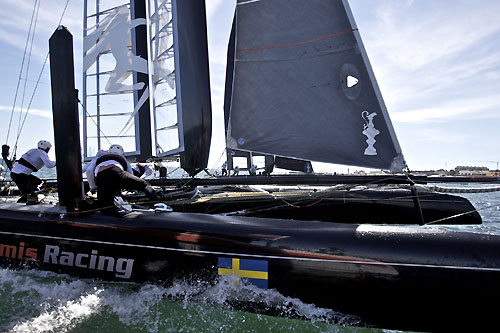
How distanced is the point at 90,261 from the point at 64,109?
169 centimetres

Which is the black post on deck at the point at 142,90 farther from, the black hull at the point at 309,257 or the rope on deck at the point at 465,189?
the rope on deck at the point at 465,189

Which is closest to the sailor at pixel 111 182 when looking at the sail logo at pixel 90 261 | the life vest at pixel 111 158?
the life vest at pixel 111 158

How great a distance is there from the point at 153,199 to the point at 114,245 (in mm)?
607

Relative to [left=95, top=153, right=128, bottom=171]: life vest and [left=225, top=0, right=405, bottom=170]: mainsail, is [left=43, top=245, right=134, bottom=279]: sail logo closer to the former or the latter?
[left=95, top=153, right=128, bottom=171]: life vest

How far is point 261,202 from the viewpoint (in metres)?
5.44

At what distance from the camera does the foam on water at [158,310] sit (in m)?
2.71

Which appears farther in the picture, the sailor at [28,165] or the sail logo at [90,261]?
the sailor at [28,165]

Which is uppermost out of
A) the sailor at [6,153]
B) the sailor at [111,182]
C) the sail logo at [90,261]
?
the sailor at [6,153]

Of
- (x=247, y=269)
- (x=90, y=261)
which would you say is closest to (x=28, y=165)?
(x=90, y=261)

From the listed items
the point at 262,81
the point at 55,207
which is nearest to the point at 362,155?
the point at 262,81

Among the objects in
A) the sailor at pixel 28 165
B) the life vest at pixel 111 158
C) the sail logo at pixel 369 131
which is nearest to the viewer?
the life vest at pixel 111 158

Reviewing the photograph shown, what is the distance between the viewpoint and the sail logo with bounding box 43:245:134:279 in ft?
10.5

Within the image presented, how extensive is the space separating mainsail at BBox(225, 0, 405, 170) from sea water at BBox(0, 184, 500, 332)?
2817 mm

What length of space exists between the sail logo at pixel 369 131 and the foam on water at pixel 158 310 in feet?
10.9
